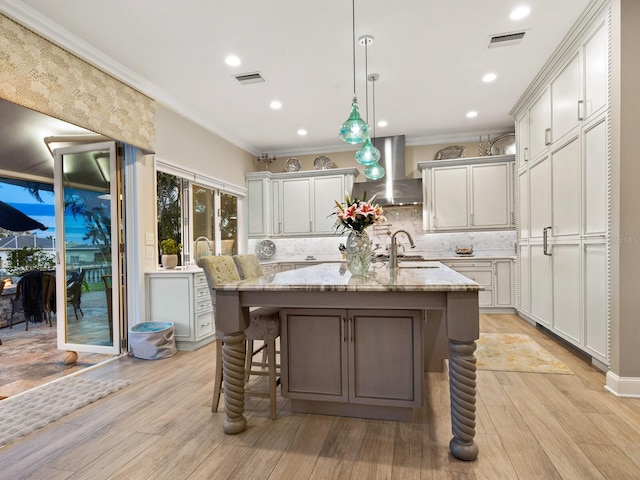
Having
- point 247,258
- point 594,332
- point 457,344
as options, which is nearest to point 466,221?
point 594,332

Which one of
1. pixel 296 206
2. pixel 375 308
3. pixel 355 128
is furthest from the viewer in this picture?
pixel 296 206

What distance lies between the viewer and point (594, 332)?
9.29ft

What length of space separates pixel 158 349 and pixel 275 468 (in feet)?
7.35

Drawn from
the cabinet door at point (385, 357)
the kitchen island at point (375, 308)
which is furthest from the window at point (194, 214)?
the cabinet door at point (385, 357)

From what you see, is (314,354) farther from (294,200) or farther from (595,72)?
(294,200)

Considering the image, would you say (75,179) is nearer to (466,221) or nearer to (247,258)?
(247,258)

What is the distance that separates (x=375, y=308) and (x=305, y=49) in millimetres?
2507

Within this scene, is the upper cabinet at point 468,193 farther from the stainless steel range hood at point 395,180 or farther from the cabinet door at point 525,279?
the cabinet door at point 525,279

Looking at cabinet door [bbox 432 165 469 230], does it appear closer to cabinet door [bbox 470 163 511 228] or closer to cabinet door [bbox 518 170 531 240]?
cabinet door [bbox 470 163 511 228]

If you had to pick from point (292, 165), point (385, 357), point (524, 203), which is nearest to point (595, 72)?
point (524, 203)

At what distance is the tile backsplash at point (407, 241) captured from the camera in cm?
569

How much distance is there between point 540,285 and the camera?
401 cm

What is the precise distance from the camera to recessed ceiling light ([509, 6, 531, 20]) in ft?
8.93

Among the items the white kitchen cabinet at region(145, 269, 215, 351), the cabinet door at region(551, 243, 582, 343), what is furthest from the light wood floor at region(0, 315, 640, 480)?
the white kitchen cabinet at region(145, 269, 215, 351)
